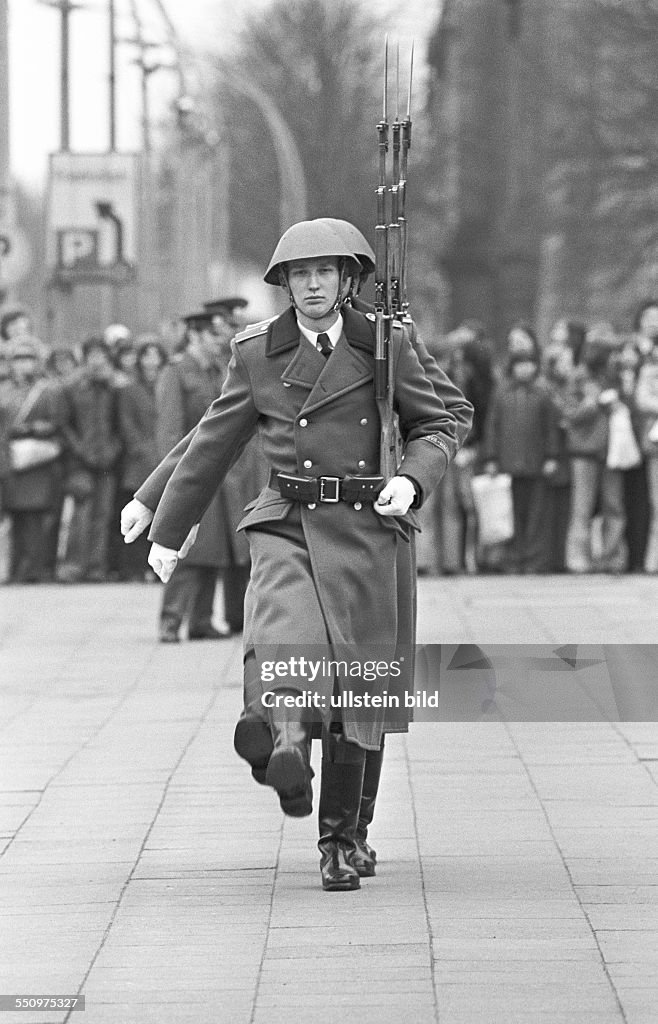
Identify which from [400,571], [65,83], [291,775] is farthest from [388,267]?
[65,83]

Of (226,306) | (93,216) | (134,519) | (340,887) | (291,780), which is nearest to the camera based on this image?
(291,780)

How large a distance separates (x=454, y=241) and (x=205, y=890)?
60513 millimetres

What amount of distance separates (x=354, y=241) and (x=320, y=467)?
0.65 m

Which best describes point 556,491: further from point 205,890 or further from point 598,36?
point 598,36

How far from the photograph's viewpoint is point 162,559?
22.0 ft

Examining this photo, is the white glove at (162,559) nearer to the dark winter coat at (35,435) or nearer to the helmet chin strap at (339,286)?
the helmet chin strap at (339,286)

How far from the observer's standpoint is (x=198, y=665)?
40.8ft

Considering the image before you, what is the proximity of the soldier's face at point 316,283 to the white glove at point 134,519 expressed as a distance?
823 millimetres

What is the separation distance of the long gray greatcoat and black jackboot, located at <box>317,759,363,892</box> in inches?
6.5

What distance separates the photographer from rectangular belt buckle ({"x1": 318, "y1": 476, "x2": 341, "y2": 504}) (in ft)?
21.3

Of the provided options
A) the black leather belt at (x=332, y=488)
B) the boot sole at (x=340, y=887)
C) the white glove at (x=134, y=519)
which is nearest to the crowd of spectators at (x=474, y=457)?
the white glove at (x=134, y=519)

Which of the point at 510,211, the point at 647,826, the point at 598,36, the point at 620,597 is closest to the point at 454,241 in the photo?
the point at 510,211

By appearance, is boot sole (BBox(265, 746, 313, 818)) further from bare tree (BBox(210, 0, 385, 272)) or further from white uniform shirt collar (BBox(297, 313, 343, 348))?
bare tree (BBox(210, 0, 385, 272))

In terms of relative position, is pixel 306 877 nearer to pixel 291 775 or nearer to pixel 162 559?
pixel 291 775
